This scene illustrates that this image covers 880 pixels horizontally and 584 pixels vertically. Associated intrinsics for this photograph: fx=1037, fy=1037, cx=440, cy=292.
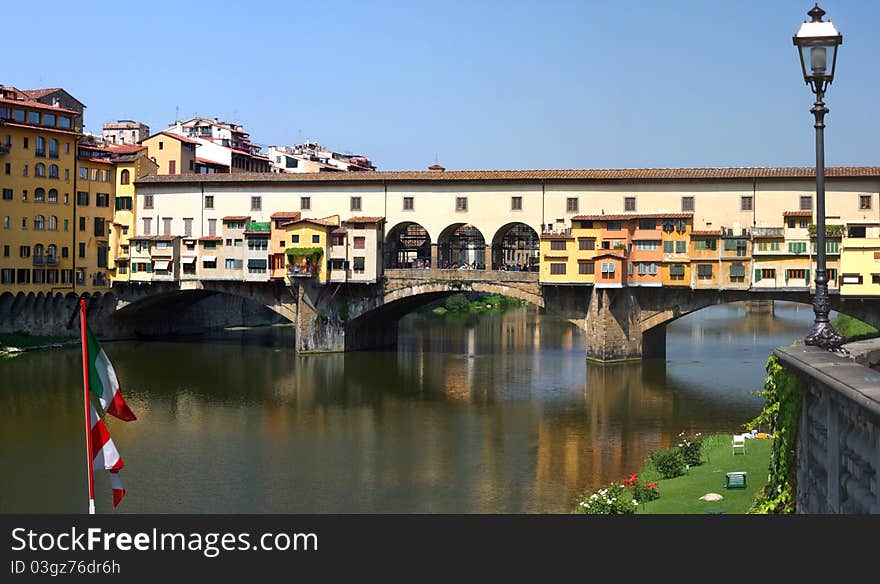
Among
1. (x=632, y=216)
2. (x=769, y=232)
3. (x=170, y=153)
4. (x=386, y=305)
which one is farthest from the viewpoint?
(x=170, y=153)

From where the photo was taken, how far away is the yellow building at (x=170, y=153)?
2584 inches

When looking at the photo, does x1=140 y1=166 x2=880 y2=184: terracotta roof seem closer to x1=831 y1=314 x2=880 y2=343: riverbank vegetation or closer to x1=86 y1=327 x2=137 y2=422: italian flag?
→ x1=831 y1=314 x2=880 y2=343: riverbank vegetation

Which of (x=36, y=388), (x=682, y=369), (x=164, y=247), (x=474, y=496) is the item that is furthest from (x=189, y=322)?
(x=474, y=496)

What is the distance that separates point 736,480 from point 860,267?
27366 millimetres

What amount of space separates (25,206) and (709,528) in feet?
175

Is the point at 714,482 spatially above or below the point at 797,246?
below

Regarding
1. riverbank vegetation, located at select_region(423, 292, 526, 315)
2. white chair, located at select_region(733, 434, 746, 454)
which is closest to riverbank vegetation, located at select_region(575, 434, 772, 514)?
white chair, located at select_region(733, 434, 746, 454)

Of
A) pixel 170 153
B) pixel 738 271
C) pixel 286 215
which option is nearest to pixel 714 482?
pixel 738 271

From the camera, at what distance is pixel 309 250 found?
54.3m

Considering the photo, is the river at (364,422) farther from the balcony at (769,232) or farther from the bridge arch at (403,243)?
the balcony at (769,232)

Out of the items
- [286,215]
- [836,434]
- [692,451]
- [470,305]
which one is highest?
[286,215]

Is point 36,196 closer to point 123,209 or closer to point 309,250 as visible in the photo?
point 123,209

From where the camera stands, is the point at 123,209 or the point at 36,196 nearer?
the point at 36,196

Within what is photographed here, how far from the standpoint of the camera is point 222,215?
192 ft
